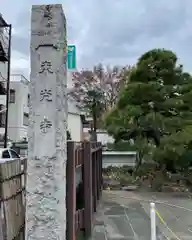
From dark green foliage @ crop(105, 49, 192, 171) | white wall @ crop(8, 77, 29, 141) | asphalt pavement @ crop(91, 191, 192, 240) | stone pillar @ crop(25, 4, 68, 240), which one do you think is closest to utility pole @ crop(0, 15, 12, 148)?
white wall @ crop(8, 77, 29, 141)

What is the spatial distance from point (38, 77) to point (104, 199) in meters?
5.41

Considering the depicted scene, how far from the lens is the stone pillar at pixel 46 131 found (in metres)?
3.15

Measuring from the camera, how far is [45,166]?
3148 millimetres

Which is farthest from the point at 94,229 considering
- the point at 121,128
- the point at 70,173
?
the point at 121,128

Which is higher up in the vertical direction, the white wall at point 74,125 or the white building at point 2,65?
the white building at point 2,65

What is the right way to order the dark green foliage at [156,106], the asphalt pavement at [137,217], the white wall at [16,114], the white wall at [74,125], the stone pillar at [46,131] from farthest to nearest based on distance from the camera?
the white wall at [74,125], the white wall at [16,114], the dark green foliage at [156,106], the asphalt pavement at [137,217], the stone pillar at [46,131]

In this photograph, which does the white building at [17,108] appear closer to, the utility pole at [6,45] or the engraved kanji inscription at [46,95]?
the utility pole at [6,45]

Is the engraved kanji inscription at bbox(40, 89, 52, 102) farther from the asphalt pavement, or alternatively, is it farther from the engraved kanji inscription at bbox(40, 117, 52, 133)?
the asphalt pavement

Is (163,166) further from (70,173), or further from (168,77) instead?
(70,173)

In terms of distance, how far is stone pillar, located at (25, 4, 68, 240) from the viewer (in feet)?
10.3

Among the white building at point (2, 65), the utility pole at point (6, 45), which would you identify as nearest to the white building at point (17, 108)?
the white building at point (2, 65)

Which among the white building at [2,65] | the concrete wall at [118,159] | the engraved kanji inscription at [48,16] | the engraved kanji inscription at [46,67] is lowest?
the concrete wall at [118,159]

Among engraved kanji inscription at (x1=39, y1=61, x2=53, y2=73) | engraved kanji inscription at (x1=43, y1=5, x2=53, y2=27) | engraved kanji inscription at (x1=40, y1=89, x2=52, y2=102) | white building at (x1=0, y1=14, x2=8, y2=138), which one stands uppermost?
white building at (x1=0, y1=14, x2=8, y2=138)

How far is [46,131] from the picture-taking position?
3.14 m
